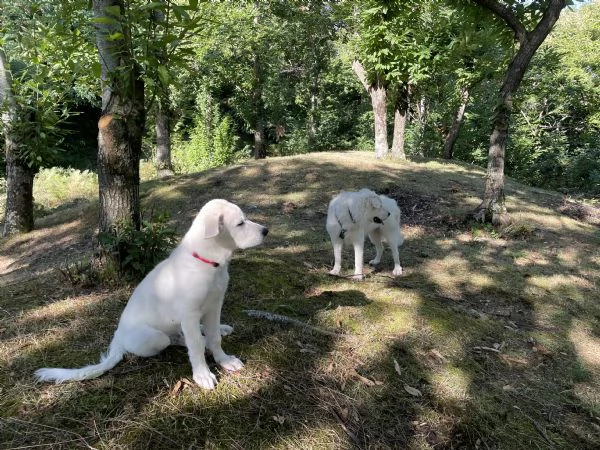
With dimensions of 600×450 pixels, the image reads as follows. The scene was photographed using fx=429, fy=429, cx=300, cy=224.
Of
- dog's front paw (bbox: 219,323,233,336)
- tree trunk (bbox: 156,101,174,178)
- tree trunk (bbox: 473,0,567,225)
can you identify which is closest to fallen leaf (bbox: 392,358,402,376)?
dog's front paw (bbox: 219,323,233,336)

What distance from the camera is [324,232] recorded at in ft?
29.4

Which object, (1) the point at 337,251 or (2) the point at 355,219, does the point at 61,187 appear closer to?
(1) the point at 337,251

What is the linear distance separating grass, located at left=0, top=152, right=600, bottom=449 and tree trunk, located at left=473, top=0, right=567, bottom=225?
2157mm

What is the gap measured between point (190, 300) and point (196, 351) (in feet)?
1.19

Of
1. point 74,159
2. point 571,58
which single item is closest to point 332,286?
point 74,159

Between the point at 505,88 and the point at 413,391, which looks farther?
the point at 505,88

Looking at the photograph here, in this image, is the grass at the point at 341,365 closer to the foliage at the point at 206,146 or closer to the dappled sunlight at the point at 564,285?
the dappled sunlight at the point at 564,285

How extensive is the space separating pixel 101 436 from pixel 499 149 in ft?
29.8

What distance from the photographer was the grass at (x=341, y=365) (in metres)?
2.67

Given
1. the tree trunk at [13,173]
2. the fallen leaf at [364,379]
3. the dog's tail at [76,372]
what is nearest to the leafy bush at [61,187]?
the tree trunk at [13,173]

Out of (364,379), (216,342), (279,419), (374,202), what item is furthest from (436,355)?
(374,202)

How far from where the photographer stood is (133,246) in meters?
4.41

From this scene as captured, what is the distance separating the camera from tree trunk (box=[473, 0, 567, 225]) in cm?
869

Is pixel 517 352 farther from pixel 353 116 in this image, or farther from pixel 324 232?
pixel 353 116
